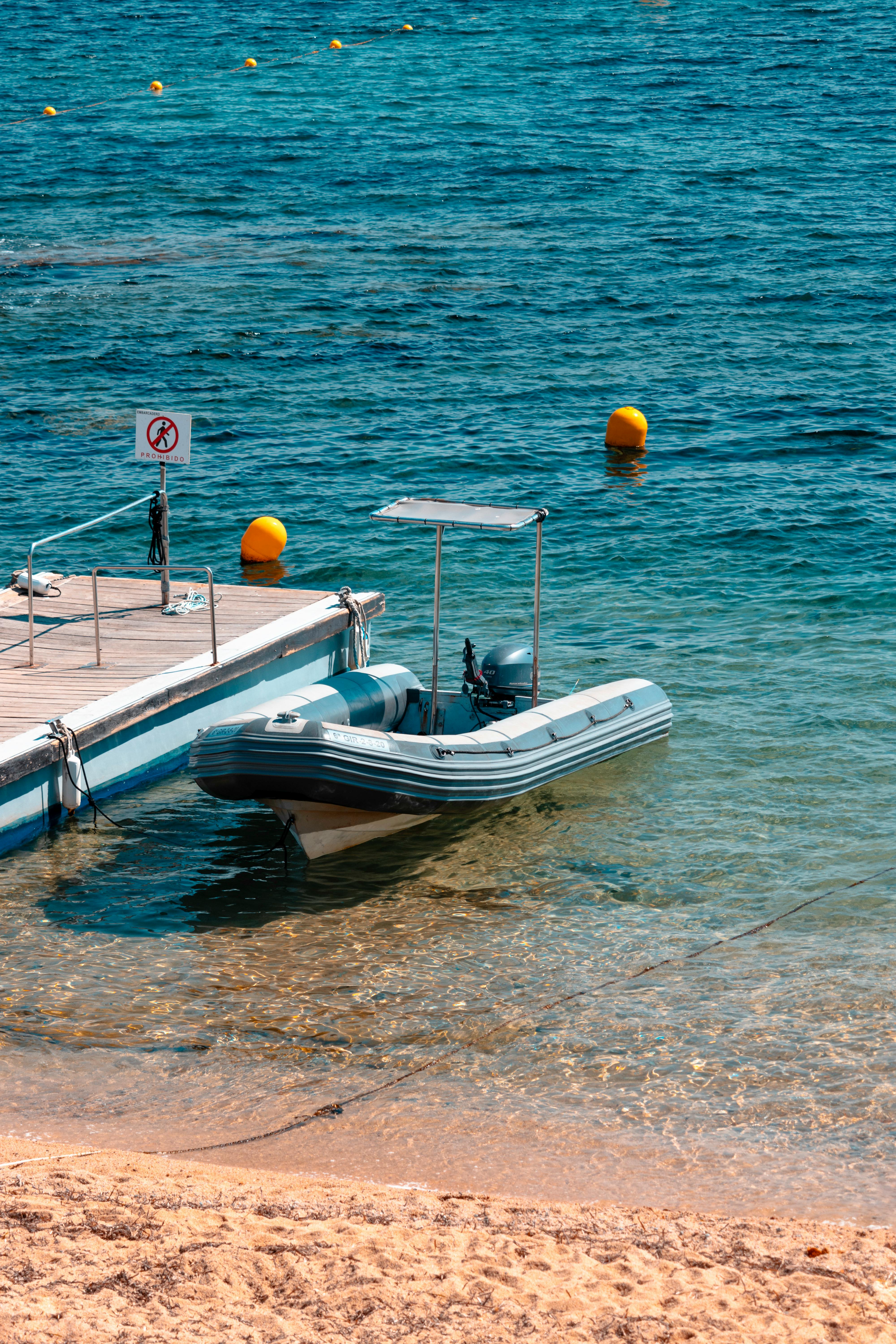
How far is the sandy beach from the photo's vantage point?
4684mm

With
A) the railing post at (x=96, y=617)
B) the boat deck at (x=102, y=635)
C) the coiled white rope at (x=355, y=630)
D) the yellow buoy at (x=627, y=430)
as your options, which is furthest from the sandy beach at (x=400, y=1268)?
the yellow buoy at (x=627, y=430)

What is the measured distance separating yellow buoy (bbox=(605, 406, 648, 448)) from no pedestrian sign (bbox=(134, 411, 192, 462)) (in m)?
8.99

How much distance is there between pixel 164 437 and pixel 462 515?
260 cm

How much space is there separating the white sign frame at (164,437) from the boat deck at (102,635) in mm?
1352

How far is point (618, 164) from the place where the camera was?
32750 millimetres

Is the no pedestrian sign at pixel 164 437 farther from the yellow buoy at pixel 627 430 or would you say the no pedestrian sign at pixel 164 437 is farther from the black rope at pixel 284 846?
the yellow buoy at pixel 627 430

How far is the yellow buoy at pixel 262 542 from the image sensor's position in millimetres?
15797

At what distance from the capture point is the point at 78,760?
31.9 feet

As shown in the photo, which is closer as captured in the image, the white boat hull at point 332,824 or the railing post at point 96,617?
the white boat hull at point 332,824

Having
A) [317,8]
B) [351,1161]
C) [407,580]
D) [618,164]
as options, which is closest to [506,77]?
[618,164]

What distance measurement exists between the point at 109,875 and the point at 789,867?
14.0 feet

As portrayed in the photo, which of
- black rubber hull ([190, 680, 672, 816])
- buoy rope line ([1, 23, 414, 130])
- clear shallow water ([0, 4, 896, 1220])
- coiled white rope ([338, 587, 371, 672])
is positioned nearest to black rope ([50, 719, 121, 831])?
clear shallow water ([0, 4, 896, 1220])

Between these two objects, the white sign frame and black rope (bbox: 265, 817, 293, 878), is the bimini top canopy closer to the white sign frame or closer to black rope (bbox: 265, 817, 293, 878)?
the white sign frame

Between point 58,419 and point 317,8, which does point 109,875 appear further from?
point 317,8
